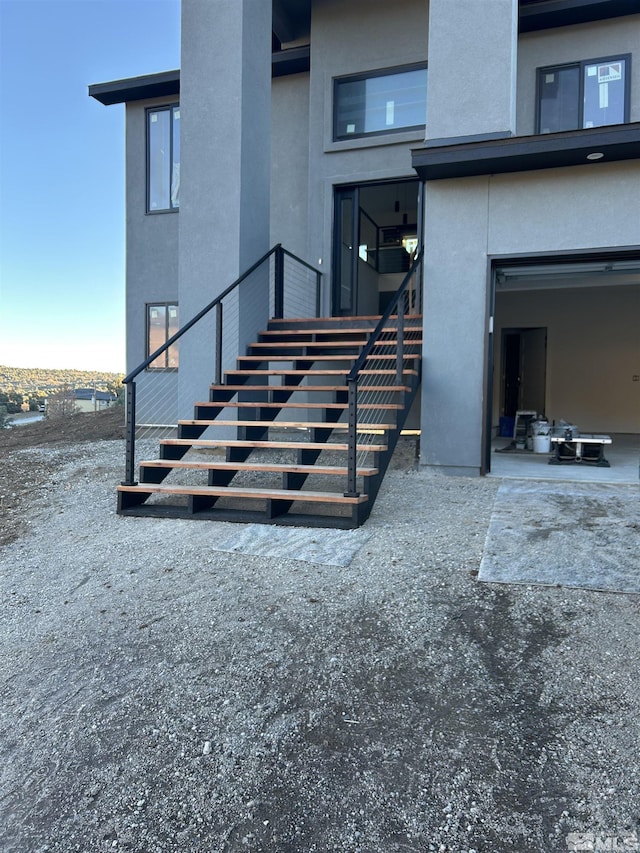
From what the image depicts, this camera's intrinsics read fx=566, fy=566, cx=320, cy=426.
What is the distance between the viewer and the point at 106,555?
3.99 metres

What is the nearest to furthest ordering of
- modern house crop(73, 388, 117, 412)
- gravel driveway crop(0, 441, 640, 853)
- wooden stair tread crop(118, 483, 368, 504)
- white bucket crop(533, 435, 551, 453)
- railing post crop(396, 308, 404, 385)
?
gravel driveway crop(0, 441, 640, 853) < wooden stair tread crop(118, 483, 368, 504) < railing post crop(396, 308, 404, 385) < white bucket crop(533, 435, 551, 453) < modern house crop(73, 388, 117, 412)

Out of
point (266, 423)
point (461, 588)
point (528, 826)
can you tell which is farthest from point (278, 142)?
point (528, 826)

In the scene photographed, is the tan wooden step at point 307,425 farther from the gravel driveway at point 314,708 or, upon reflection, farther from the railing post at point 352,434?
the gravel driveway at point 314,708

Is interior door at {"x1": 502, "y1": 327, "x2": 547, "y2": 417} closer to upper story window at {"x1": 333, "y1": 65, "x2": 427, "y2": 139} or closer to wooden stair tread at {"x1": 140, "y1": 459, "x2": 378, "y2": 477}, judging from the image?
upper story window at {"x1": 333, "y1": 65, "x2": 427, "y2": 139}

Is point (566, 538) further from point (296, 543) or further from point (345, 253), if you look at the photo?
point (345, 253)

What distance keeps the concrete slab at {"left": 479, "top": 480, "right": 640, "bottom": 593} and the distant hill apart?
1301 centimetres

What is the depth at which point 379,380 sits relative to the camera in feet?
20.0

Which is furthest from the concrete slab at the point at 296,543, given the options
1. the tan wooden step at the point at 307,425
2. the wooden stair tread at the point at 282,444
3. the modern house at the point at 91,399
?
the modern house at the point at 91,399

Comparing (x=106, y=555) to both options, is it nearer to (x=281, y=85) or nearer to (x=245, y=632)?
(x=245, y=632)

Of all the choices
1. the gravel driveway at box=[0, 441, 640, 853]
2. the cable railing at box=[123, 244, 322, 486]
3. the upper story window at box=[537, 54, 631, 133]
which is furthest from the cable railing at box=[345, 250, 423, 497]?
the upper story window at box=[537, 54, 631, 133]

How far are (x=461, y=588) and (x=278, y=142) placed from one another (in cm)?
838

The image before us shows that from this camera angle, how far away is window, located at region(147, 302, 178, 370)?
33.7 feet

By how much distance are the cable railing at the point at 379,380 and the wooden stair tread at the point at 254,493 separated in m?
0.11

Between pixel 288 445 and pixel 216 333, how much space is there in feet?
7.15
